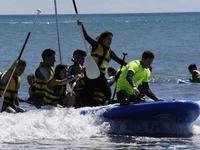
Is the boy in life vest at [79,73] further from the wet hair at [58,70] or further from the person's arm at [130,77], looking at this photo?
the person's arm at [130,77]

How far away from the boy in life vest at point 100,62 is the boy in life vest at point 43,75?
76 cm

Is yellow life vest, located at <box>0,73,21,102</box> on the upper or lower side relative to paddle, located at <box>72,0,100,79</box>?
lower

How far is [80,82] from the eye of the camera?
47.4 ft

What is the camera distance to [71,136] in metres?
13.4

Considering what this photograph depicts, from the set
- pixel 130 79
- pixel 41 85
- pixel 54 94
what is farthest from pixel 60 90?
pixel 130 79

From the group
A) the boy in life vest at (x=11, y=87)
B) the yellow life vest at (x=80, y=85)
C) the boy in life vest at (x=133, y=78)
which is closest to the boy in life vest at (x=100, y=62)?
the yellow life vest at (x=80, y=85)

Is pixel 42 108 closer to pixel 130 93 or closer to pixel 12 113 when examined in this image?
pixel 12 113

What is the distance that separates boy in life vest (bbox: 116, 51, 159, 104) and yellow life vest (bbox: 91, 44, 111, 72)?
1.63ft

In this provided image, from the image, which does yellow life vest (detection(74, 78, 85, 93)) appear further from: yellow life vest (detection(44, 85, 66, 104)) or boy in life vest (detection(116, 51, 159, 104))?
boy in life vest (detection(116, 51, 159, 104))

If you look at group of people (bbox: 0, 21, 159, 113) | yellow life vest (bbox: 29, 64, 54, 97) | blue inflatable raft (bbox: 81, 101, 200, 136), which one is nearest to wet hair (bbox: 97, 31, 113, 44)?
group of people (bbox: 0, 21, 159, 113)

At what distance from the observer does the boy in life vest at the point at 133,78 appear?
13.7 m

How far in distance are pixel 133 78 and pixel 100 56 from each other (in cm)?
76

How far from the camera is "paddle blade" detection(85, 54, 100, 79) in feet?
45.2

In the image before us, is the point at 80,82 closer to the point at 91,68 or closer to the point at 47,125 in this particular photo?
the point at 91,68
